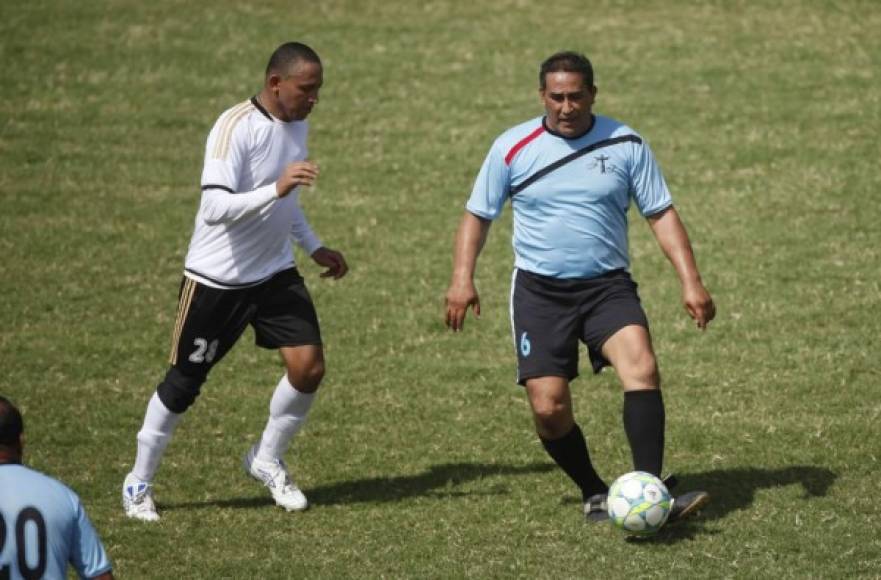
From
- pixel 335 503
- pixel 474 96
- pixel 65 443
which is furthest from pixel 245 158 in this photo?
pixel 474 96

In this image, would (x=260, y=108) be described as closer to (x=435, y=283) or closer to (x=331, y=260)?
(x=331, y=260)

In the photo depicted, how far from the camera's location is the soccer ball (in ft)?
28.7

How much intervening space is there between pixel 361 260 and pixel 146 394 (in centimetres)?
376

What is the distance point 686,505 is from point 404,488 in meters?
2.09

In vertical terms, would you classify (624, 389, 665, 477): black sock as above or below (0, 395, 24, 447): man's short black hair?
below

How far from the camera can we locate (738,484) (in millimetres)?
10117

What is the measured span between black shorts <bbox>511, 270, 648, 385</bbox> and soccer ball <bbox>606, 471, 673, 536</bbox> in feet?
2.71

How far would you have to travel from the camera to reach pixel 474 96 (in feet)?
66.9

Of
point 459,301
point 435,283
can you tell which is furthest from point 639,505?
point 435,283

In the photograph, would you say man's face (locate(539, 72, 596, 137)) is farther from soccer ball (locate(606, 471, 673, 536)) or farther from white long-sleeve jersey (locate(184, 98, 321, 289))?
soccer ball (locate(606, 471, 673, 536))

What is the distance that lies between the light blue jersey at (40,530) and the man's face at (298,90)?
13.4 ft

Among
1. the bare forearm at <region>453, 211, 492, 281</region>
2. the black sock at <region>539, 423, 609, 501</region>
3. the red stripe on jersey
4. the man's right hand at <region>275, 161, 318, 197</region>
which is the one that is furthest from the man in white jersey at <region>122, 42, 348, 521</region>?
the black sock at <region>539, 423, 609, 501</region>

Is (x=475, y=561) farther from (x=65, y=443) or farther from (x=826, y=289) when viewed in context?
(x=826, y=289)

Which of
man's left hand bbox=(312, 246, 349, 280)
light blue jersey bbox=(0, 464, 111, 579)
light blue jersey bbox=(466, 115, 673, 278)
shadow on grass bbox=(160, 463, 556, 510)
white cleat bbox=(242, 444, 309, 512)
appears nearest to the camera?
light blue jersey bbox=(0, 464, 111, 579)
